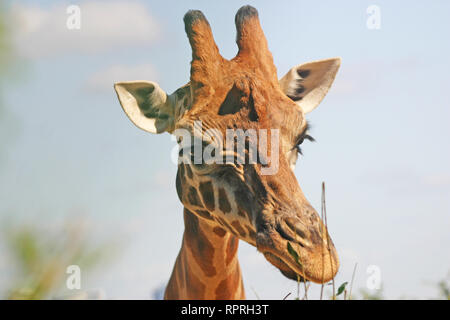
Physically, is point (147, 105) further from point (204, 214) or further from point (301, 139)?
point (301, 139)

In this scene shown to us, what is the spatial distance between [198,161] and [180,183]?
0.60 m

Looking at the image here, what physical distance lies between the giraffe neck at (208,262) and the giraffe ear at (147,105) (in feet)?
3.08

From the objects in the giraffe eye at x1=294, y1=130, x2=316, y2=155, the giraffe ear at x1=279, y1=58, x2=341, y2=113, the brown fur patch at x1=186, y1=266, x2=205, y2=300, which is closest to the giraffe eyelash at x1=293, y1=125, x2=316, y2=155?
the giraffe eye at x1=294, y1=130, x2=316, y2=155

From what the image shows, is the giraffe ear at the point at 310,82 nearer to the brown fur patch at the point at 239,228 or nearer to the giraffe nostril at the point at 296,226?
the brown fur patch at the point at 239,228

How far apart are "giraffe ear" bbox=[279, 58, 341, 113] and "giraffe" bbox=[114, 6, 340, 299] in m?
0.01

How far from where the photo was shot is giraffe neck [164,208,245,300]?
5.74 meters

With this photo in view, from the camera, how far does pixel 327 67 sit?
616 cm

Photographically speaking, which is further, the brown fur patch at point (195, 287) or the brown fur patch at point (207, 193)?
the brown fur patch at point (195, 287)

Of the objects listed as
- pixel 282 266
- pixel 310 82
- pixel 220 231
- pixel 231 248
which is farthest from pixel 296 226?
pixel 310 82

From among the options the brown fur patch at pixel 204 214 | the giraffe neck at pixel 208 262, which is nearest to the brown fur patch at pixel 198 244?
the giraffe neck at pixel 208 262

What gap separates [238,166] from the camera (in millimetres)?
4707

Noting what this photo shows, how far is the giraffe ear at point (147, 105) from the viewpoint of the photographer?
218 inches
